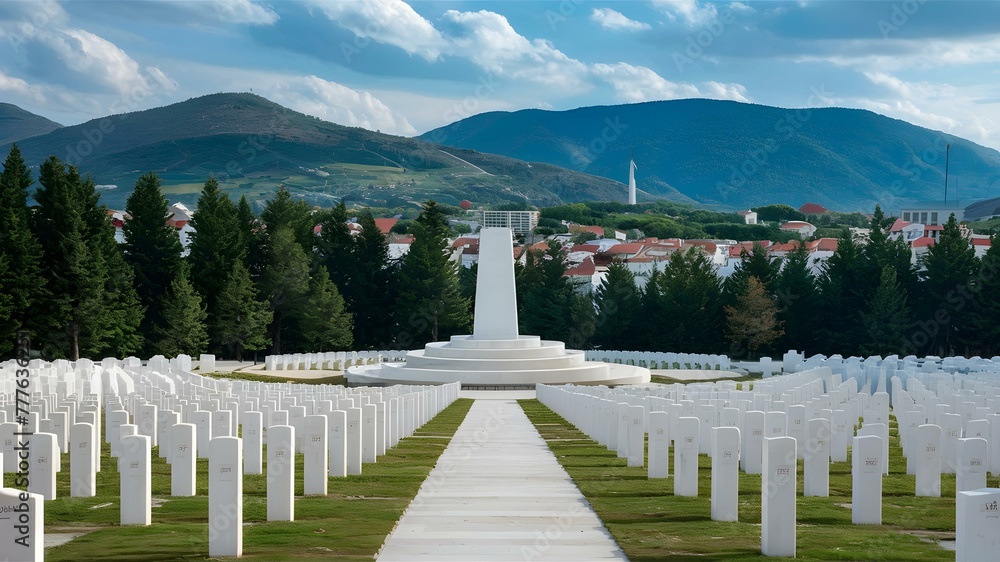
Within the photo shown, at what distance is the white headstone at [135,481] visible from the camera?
33.4 ft

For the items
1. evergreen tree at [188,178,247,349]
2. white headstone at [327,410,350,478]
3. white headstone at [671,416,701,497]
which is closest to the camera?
white headstone at [671,416,701,497]

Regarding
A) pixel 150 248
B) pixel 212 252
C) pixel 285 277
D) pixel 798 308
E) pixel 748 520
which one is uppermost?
pixel 150 248

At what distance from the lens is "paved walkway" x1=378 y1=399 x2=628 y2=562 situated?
9203 mm

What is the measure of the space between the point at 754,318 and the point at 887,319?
24.1ft

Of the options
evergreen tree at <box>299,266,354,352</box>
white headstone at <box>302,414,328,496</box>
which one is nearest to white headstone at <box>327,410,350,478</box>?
white headstone at <box>302,414,328,496</box>

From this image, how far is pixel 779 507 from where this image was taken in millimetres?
9188

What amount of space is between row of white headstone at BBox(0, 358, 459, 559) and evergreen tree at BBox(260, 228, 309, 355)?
32038 millimetres

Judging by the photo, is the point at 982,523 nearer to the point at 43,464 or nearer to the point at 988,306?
the point at 43,464

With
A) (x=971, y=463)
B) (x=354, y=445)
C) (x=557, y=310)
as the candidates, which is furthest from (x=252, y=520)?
(x=557, y=310)

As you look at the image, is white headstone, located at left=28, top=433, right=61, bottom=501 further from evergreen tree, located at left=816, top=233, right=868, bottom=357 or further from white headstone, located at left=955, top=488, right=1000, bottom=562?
evergreen tree, located at left=816, top=233, right=868, bottom=357

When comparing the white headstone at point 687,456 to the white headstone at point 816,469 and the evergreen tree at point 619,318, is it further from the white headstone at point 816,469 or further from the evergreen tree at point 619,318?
the evergreen tree at point 619,318

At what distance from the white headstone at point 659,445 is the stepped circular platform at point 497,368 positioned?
24846 mm

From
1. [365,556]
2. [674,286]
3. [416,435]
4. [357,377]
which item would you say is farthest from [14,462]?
[674,286]

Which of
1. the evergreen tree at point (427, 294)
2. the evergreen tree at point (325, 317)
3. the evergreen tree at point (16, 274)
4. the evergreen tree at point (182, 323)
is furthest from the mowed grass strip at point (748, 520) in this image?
the evergreen tree at point (427, 294)
